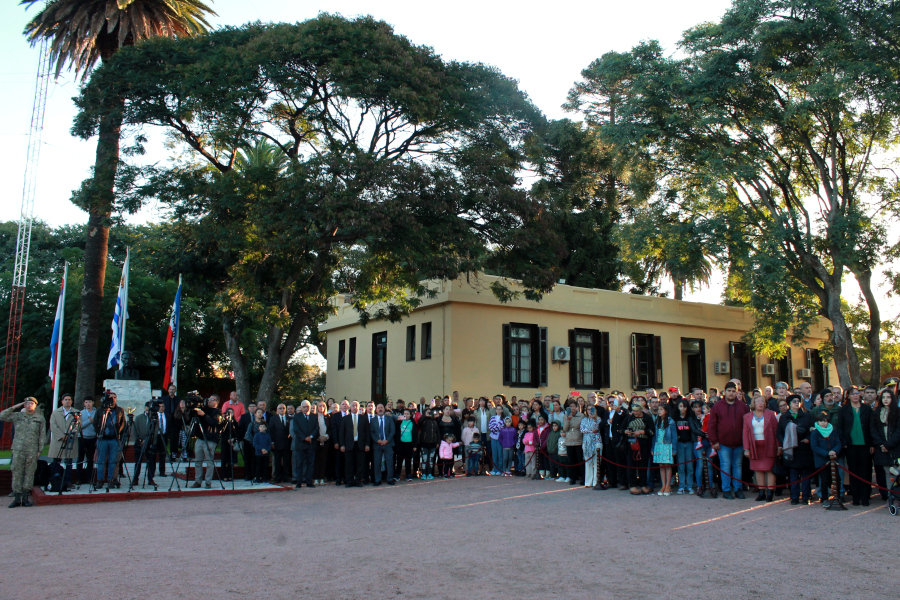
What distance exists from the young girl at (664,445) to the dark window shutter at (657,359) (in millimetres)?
14154

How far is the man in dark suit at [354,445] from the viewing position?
51.1ft

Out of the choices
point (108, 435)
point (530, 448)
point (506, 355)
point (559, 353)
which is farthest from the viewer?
point (559, 353)

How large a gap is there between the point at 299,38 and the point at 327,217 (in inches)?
176

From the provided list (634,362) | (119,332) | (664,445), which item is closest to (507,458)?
(664,445)

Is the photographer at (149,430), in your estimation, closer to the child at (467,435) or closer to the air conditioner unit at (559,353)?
the child at (467,435)

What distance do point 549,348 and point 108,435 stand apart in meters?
15.1

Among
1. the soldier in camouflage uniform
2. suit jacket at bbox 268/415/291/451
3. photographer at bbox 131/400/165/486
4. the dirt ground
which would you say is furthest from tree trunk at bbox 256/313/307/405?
the dirt ground

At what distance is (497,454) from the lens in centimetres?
1762

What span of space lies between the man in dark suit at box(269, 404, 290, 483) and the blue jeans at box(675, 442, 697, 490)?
8.17 meters

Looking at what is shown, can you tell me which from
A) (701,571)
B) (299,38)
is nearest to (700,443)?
(701,571)

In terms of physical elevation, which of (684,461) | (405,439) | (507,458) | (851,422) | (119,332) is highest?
(119,332)

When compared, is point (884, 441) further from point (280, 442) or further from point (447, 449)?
point (280, 442)

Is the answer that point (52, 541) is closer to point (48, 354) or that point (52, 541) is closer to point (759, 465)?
point (759, 465)

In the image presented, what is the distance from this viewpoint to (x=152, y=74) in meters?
18.1
